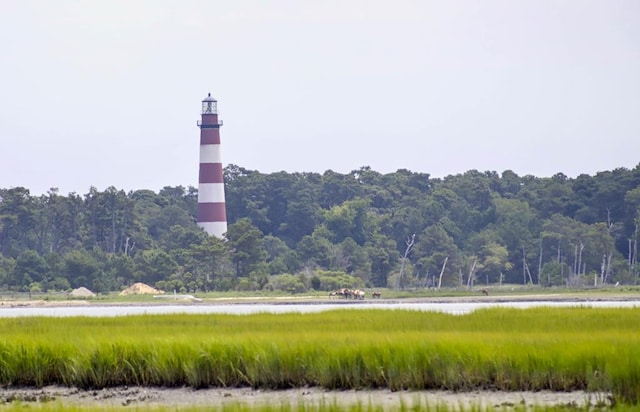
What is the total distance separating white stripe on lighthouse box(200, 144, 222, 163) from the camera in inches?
3586

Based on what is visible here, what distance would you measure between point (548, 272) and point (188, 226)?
33066 mm

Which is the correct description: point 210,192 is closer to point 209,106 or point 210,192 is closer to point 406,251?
point 209,106

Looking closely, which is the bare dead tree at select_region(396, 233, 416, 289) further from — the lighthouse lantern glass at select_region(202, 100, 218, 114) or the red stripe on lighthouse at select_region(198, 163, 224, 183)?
the lighthouse lantern glass at select_region(202, 100, 218, 114)

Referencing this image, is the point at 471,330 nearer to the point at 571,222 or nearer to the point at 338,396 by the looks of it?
the point at 338,396

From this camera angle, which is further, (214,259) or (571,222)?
(571,222)

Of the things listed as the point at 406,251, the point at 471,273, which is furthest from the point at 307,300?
the point at 406,251

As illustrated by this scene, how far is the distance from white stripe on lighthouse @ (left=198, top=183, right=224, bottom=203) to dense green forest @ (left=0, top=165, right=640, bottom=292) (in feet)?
7.41

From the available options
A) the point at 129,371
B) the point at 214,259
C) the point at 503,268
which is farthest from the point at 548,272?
the point at 129,371

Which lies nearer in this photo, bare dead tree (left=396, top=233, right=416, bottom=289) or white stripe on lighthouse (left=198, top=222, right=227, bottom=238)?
white stripe on lighthouse (left=198, top=222, right=227, bottom=238)

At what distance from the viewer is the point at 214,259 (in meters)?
91.2

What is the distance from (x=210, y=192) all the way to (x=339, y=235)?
21.0m

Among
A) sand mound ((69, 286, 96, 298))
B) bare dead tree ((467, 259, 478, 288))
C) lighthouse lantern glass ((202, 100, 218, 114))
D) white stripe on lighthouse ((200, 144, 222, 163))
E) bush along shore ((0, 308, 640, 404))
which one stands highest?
lighthouse lantern glass ((202, 100, 218, 114))

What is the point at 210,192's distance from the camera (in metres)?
91.2

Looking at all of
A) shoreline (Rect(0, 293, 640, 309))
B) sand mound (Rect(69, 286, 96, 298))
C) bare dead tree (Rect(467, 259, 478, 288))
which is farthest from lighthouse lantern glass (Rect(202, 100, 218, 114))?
bare dead tree (Rect(467, 259, 478, 288))
